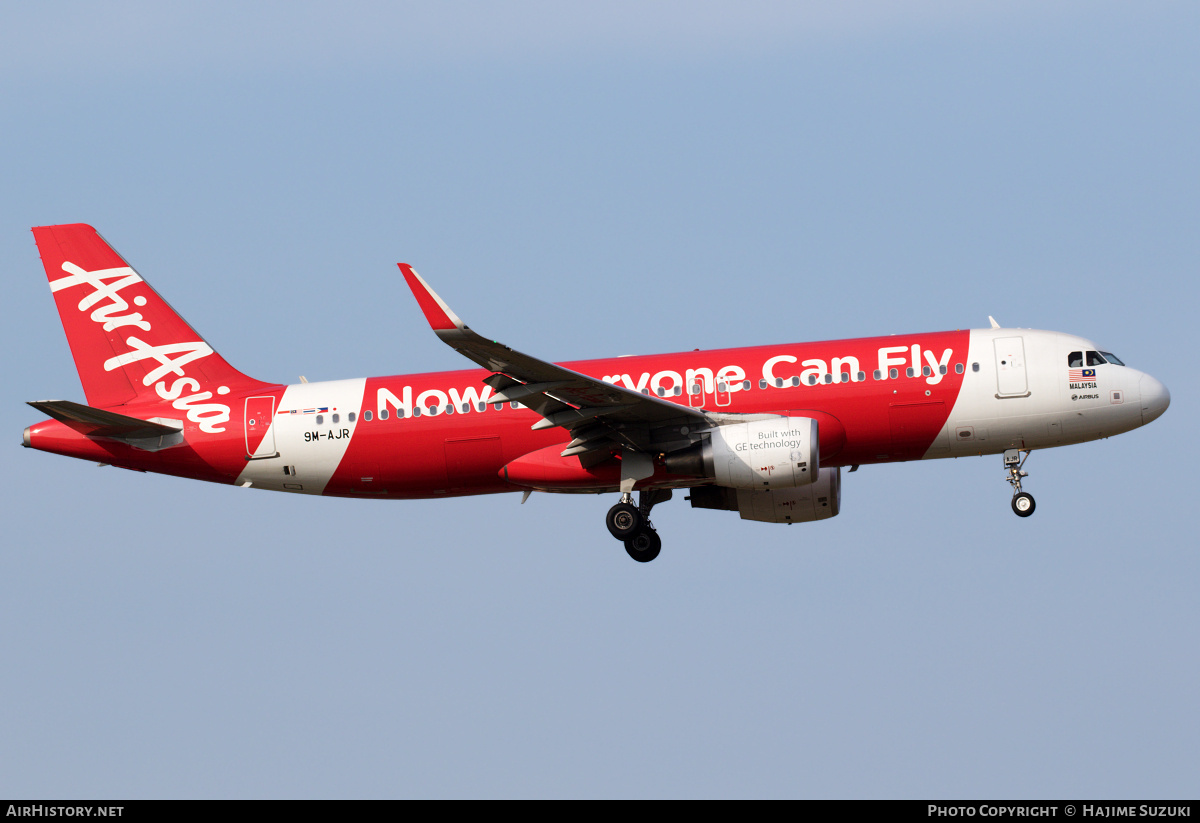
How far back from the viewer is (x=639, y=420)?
114 feet

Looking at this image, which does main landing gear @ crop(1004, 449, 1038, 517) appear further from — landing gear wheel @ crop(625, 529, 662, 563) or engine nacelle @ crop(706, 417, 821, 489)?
landing gear wheel @ crop(625, 529, 662, 563)

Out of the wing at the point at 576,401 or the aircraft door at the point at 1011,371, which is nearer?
the wing at the point at 576,401

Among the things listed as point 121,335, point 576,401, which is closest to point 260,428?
point 121,335

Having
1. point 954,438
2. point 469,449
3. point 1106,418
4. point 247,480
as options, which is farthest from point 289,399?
point 1106,418

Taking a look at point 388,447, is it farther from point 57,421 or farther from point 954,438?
point 954,438

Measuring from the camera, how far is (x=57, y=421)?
37.8m

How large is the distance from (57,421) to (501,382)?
43.6 feet

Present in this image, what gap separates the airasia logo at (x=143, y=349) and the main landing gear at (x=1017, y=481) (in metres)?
20.8

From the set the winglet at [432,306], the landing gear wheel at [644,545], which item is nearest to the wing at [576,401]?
the winglet at [432,306]

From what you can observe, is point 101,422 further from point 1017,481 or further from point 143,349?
point 1017,481

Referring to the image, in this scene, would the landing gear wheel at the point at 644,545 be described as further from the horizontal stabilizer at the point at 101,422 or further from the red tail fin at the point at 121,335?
the horizontal stabilizer at the point at 101,422

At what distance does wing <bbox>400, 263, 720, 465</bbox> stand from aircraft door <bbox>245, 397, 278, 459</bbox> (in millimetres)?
6189

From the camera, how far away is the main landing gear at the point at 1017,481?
36219 mm

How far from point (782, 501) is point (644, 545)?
450cm
